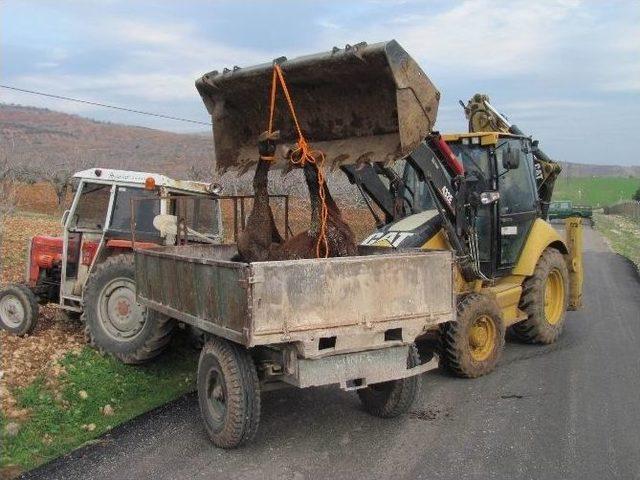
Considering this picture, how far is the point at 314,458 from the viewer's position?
195 inches

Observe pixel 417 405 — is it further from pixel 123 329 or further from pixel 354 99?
pixel 123 329

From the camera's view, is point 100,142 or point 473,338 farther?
point 100,142

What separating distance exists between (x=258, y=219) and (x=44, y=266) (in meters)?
3.96

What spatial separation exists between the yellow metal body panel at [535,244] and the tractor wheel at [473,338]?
1268 millimetres

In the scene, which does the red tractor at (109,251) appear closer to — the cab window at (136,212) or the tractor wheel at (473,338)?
the cab window at (136,212)

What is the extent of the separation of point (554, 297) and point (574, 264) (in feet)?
2.17

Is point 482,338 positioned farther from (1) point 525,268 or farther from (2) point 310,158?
(2) point 310,158

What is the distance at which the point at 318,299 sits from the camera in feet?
15.6

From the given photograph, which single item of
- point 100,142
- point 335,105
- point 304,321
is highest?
point 100,142

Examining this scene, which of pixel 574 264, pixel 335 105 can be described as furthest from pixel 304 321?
pixel 574 264

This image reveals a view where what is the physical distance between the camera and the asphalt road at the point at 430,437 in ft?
15.6

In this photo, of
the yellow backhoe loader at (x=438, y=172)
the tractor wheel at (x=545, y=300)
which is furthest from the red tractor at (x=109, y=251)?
the tractor wheel at (x=545, y=300)

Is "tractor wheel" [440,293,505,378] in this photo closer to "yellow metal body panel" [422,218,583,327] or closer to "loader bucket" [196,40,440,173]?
"yellow metal body panel" [422,218,583,327]

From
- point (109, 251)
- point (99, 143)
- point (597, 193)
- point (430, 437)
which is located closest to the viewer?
point (430, 437)
